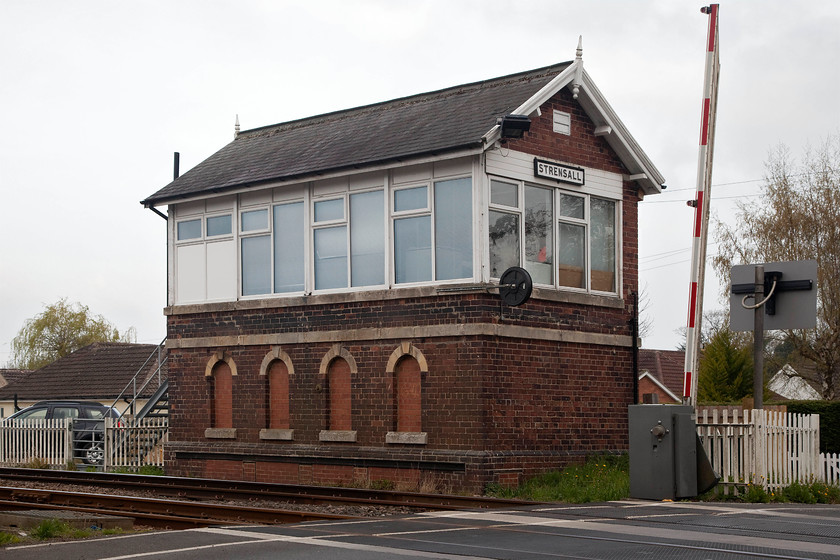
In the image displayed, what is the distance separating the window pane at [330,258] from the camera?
20.5 m

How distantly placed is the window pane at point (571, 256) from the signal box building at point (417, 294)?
39 mm

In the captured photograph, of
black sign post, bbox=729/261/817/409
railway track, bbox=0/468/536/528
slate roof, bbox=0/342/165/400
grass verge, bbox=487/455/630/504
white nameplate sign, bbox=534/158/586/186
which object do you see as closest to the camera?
railway track, bbox=0/468/536/528

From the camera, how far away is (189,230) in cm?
2330

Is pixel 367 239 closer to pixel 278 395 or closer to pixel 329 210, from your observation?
pixel 329 210

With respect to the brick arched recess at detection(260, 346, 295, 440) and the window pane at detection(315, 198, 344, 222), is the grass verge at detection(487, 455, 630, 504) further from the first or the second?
the window pane at detection(315, 198, 344, 222)

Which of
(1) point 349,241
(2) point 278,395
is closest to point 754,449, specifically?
(1) point 349,241

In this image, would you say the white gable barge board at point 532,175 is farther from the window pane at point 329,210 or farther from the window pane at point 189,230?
the window pane at point 189,230

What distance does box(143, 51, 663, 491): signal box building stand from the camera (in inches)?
730

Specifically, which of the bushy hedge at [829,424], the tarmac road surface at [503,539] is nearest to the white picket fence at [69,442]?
the tarmac road surface at [503,539]

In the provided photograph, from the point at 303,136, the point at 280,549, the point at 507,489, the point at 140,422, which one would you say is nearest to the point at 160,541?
the point at 280,549

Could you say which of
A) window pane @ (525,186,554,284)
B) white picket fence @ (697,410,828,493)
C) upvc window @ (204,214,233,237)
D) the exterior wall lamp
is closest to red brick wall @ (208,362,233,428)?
upvc window @ (204,214,233,237)

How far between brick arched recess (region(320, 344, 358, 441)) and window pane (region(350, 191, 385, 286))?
53.5 inches

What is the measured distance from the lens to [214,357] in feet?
73.3

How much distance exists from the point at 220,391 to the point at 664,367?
41.4 metres
